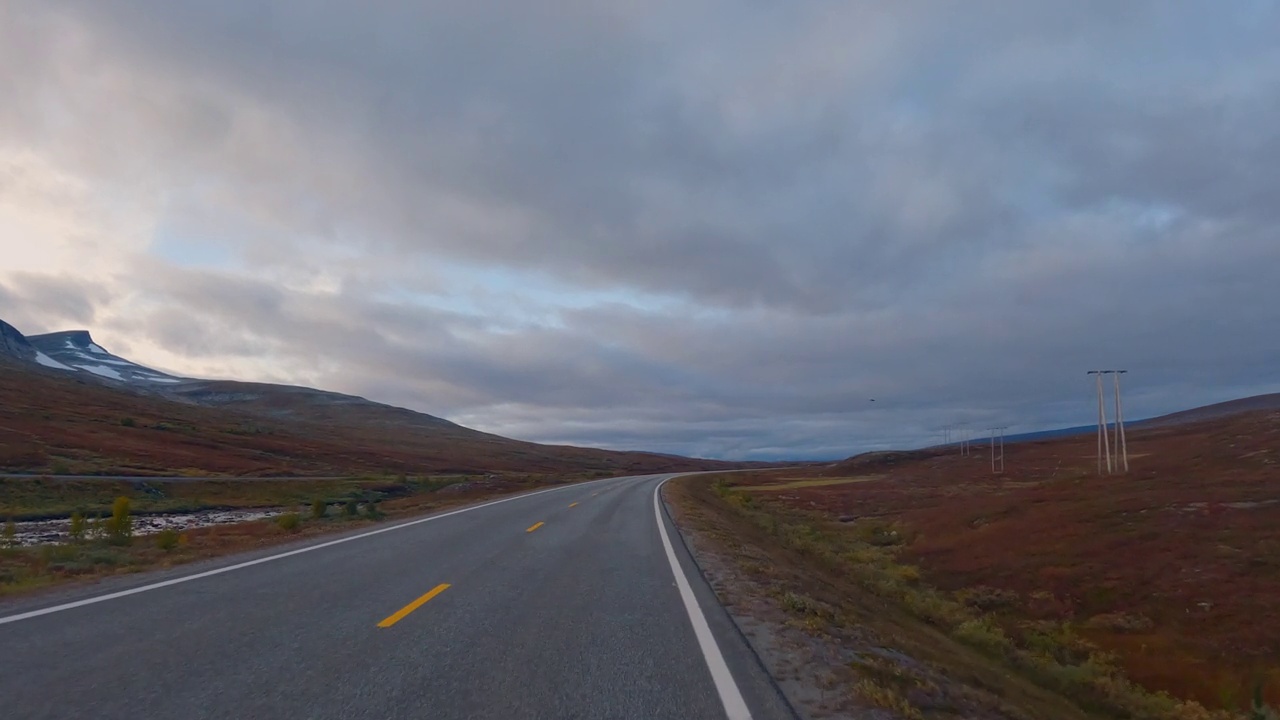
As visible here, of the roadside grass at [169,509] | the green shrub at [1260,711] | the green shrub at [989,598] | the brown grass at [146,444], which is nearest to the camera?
the green shrub at [1260,711]

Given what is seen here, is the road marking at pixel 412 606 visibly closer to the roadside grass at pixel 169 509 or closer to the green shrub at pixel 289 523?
the roadside grass at pixel 169 509

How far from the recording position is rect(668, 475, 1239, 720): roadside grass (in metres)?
10.1

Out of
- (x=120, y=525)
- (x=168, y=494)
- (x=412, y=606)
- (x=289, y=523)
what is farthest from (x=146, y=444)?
(x=412, y=606)

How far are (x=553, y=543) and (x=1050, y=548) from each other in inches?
666

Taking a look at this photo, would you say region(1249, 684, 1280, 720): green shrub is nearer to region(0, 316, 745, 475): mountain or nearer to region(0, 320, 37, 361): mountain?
region(0, 316, 745, 475): mountain

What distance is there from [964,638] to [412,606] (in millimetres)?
11812

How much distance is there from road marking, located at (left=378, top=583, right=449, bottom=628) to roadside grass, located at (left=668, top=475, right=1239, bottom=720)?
4.82 meters

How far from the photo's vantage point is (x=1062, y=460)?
8631 centimetres

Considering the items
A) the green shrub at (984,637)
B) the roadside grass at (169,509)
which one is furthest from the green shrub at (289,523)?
the green shrub at (984,637)

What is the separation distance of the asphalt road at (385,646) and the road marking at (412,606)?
0.08 ft

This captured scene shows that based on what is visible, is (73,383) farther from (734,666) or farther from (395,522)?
(734,666)

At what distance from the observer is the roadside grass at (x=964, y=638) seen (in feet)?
33.1

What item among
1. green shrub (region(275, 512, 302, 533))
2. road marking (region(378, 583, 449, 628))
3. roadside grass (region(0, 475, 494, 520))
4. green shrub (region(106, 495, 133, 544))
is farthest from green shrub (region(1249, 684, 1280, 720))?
roadside grass (region(0, 475, 494, 520))

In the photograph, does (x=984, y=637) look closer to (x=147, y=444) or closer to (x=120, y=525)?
(x=120, y=525)
